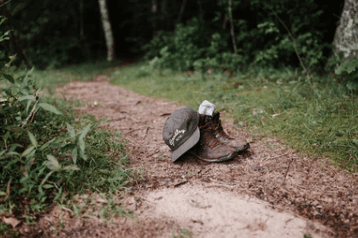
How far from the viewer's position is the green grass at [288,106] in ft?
8.57

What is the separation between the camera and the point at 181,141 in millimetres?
2391

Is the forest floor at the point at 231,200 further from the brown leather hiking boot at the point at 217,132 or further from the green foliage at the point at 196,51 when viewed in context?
the green foliage at the point at 196,51

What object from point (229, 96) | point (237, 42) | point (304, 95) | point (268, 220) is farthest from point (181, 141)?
point (237, 42)

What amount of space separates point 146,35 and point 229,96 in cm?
855

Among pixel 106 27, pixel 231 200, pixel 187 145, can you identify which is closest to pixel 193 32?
pixel 106 27

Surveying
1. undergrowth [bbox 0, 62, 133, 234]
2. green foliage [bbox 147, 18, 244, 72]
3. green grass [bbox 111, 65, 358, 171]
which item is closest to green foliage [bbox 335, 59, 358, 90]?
green grass [bbox 111, 65, 358, 171]

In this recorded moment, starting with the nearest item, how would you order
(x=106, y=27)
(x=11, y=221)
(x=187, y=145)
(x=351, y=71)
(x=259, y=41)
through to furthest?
(x=11, y=221)
(x=187, y=145)
(x=351, y=71)
(x=259, y=41)
(x=106, y=27)

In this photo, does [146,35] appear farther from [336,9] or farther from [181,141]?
[181,141]

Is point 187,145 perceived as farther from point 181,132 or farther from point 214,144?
point 214,144

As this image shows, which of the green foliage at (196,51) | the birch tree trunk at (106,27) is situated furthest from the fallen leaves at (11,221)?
the birch tree trunk at (106,27)

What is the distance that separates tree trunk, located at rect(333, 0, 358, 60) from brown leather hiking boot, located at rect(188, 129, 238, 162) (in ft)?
10.6

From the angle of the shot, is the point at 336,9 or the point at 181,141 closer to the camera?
the point at 181,141

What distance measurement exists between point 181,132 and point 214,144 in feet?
1.26

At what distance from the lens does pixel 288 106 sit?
3.50 meters
